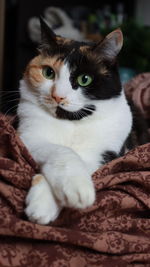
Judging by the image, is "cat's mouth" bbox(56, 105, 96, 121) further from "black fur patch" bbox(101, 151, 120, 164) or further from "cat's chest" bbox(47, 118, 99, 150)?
"black fur patch" bbox(101, 151, 120, 164)

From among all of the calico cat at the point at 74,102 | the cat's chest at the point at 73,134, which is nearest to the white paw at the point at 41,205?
the calico cat at the point at 74,102

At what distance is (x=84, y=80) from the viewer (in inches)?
35.8

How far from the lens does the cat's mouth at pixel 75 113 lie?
3.01 ft

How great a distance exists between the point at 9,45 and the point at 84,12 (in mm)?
663

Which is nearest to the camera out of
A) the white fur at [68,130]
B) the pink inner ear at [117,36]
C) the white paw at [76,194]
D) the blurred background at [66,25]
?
the white paw at [76,194]

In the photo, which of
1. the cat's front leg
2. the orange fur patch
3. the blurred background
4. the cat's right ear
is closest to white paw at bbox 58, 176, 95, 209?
the cat's front leg

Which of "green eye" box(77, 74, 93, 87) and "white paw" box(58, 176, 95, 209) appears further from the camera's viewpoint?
"green eye" box(77, 74, 93, 87)

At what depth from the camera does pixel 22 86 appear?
40.5 inches

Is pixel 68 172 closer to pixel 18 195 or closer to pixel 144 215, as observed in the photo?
pixel 18 195

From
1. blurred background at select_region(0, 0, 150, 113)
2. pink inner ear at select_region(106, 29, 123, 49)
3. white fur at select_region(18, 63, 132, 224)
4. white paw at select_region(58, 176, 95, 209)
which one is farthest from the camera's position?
blurred background at select_region(0, 0, 150, 113)

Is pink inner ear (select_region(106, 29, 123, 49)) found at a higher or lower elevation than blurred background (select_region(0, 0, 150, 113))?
higher

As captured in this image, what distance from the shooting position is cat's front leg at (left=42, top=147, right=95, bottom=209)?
642 mm

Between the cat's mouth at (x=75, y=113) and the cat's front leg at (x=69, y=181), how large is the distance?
0.19 metres

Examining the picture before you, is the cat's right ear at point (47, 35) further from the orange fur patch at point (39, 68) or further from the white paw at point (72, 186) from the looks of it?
the white paw at point (72, 186)
